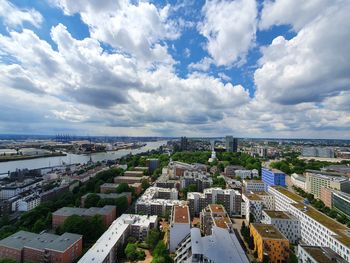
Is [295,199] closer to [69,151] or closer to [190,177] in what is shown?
[190,177]

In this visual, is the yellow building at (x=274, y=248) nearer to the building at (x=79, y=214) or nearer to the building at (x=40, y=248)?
the building at (x=40, y=248)

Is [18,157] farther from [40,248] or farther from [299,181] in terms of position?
[299,181]

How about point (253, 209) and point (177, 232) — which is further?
point (253, 209)

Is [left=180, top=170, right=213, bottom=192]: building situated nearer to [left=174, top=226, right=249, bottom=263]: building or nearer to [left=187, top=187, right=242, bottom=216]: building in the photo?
[left=187, top=187, right=242, bottom=216]: building

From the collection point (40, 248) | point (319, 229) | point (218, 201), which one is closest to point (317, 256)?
point (319, 229)

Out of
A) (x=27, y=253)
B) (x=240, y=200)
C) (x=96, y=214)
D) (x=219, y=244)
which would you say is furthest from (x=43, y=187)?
(x=219, y=244)

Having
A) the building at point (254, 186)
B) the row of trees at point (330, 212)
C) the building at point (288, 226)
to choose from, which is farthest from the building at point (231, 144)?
the building at point (288, 226)

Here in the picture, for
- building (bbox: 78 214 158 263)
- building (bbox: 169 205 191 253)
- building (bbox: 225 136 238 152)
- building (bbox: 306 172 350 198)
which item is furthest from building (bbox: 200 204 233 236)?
building (bbox: 225 136 238 152)
